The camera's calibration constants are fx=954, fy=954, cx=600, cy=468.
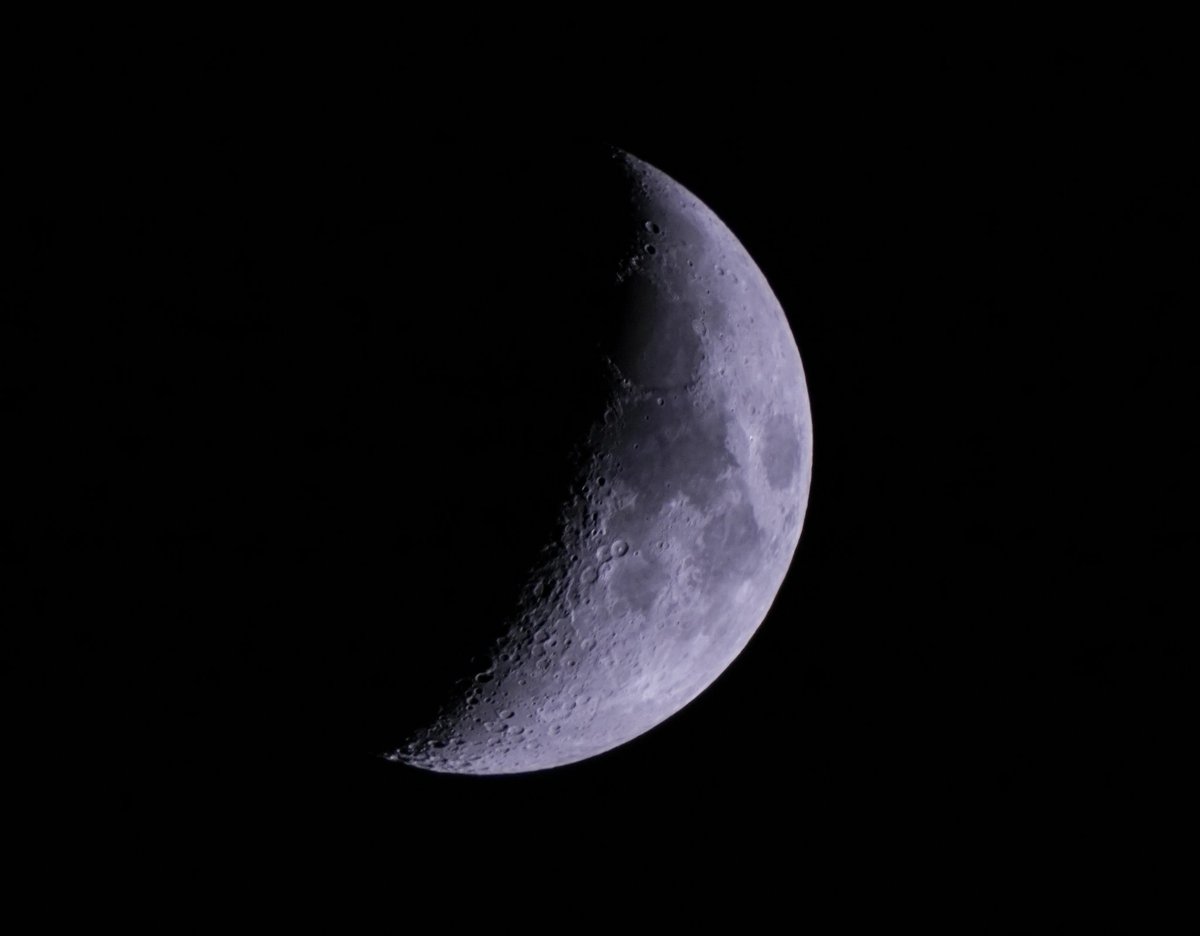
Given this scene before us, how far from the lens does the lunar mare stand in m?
3.29

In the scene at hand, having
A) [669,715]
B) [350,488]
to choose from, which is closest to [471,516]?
[350,488]

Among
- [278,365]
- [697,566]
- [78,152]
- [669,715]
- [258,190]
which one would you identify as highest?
[78,152]

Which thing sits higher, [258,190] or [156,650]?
[258,190]

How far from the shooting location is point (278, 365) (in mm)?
2926

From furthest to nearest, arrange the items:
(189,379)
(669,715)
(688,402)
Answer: (669,715)
(688,402)
(189,379)

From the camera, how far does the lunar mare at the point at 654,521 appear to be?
3295mm

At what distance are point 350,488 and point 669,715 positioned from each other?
189cm

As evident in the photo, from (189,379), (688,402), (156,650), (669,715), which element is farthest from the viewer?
(669,715)

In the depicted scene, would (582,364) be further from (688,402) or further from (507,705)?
(507,705)

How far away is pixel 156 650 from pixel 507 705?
123 cm

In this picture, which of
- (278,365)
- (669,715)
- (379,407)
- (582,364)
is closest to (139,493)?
(278,365)

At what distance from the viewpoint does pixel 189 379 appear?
9.57 ft

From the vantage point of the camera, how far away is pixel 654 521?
132 inches

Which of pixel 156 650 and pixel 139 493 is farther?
pixel 156 650
